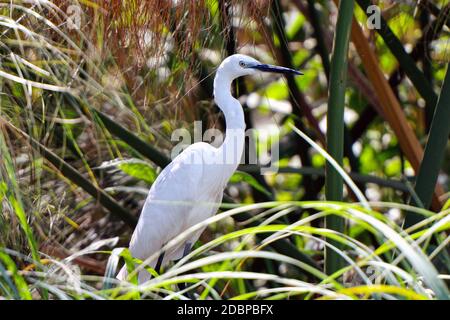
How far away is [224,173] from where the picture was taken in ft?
7.29

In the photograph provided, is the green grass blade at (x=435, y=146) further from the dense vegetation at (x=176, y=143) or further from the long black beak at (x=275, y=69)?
the long black beak at (x=275, y=69)

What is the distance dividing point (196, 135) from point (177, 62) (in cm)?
70

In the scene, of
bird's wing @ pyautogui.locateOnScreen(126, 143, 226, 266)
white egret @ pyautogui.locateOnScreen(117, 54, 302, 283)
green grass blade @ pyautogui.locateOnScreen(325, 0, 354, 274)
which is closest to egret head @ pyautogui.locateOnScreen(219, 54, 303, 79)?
white egret @ pyautogui.locateOnScreen(117, 54, 302, 283)

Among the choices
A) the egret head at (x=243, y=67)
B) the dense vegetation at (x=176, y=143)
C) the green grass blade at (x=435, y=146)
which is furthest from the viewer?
the egret head at (x=243, y=67)

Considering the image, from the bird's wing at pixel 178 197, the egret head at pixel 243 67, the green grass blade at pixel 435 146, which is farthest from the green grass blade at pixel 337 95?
the bird's wing at pixel 178 197

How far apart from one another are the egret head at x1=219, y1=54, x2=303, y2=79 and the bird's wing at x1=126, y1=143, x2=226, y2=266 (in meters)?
0.23

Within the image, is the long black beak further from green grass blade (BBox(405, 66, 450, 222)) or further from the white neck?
green grass blade (BBox(405, 66, 450, 222))

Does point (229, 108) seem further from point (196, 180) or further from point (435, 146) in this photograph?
point (435, 146)

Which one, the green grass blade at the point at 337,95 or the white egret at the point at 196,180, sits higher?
the green grass blade at the point at 337,95

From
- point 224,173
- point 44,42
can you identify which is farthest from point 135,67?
point 224,173

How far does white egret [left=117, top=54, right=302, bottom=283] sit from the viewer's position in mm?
2135

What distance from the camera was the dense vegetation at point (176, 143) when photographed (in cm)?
99

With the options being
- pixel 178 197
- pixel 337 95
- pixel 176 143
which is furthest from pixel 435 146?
pixel 176 143
